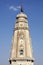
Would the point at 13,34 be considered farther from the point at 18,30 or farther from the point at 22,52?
the point at 22,52

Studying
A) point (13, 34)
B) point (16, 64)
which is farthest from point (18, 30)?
point (16, 64)

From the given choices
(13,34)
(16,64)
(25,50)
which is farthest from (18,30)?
(16,64)

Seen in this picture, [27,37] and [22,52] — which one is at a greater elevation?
[27,37]

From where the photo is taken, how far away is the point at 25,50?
32.9 m

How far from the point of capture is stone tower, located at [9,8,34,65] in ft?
105

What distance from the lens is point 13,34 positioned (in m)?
34.5

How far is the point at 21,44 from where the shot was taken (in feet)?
109

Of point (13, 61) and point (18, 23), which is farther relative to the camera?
point (18, 23)

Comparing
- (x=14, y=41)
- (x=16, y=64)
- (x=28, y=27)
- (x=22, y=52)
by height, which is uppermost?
(x=28, y=27)

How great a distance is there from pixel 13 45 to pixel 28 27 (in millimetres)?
4362

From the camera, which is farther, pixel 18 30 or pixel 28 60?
pixel 18 30

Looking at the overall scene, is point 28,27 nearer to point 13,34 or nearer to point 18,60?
point 13,34

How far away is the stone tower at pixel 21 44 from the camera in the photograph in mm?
32062

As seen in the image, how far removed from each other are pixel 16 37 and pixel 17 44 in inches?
52.9
